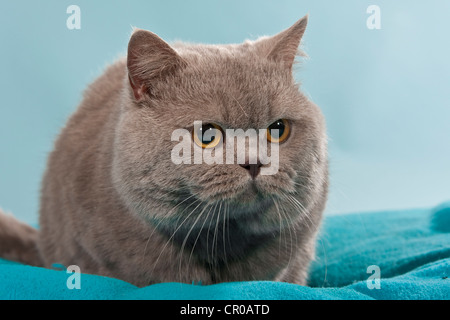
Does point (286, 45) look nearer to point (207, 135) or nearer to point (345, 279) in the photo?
point (207, 135)

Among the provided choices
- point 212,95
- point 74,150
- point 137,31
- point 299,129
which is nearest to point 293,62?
point 299,129

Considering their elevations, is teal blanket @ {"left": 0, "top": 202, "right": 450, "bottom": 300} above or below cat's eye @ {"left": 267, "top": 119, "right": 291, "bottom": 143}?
below

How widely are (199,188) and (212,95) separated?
243mm

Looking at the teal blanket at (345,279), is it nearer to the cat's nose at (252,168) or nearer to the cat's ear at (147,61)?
the cat's nose at (252,168)

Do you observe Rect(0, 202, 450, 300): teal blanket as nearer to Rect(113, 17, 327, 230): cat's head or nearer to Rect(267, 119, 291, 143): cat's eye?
Rect(113, 17, 327, 230): cat's head

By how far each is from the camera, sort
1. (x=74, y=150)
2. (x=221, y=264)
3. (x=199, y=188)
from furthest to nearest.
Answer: (x=74, y=150)
(x=221, y=264)
(x=199, y=188)

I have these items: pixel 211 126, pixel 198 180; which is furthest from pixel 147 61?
pixel 198 180

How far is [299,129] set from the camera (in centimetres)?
133

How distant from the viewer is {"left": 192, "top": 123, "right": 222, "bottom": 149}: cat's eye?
1.20 metres

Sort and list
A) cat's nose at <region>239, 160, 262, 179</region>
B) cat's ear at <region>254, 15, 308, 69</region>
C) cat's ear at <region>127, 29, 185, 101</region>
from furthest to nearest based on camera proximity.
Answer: cat's ear at <region>254, 15, 308, 69</region>, cat's ear at <region>127, 29, 185, 101</region>, cat's nose at <region>239, 160, 262, 179</region>

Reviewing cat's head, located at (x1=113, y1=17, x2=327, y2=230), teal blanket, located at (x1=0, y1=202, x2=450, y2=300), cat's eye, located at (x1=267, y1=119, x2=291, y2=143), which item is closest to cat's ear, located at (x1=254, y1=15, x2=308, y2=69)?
cat's head, located at (x1=113, y1=17, x2=327, y2=230)

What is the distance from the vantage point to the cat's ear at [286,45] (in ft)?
4.58

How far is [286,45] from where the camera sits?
4.62ft
